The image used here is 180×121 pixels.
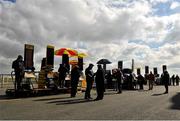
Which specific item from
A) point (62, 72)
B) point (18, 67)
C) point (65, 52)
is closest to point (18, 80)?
point (18, 67)

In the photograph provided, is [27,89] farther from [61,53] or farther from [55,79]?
[61,53]

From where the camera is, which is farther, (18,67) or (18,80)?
(18,80)

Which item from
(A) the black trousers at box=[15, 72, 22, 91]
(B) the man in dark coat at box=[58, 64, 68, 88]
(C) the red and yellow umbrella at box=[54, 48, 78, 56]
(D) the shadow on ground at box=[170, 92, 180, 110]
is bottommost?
(D) the shadow on ground at box=[170, 92, 180, 110]

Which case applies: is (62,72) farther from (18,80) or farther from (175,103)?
(175,103)

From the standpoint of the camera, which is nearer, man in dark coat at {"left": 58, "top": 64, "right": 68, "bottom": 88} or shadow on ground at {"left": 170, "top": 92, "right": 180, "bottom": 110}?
shadow on ground at {"left": 170, "top": 92, "right": 180, "bottom": 110}

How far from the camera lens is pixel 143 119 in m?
11.8

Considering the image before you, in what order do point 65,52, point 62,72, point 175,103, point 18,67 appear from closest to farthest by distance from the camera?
point 175,103
point 18,67
point 62,72
point 65,52

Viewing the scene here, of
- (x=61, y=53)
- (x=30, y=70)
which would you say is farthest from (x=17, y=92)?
(x=61, y=53)

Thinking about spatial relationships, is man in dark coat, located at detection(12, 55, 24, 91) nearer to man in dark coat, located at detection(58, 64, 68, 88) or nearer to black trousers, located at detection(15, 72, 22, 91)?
black trousers, located at detection(15, 72, 22, 91)

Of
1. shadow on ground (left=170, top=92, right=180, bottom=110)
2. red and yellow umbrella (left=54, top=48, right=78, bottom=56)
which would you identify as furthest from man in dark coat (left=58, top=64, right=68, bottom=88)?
shadow on ground (left=170, top=92, right=180, bottom=110)

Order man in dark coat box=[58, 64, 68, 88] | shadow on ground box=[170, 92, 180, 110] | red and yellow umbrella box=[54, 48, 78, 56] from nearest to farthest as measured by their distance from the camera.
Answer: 1. shadow on ground box=[170, 92, 180, 110]
2. man in dark coat box=[58, 64, 68, 88]
3. red and yellow umbrella box=[54, 48, 78, 56]

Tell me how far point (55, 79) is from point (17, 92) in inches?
170

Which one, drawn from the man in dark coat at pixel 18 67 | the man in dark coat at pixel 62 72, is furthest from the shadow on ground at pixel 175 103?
the man in dark coat at pixel 18 67

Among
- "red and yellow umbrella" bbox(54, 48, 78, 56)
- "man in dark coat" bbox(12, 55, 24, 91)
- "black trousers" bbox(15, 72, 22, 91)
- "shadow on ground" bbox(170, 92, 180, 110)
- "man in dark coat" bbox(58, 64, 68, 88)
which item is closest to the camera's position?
"shadow on ground" bbox(170, 92, 180, 110)
